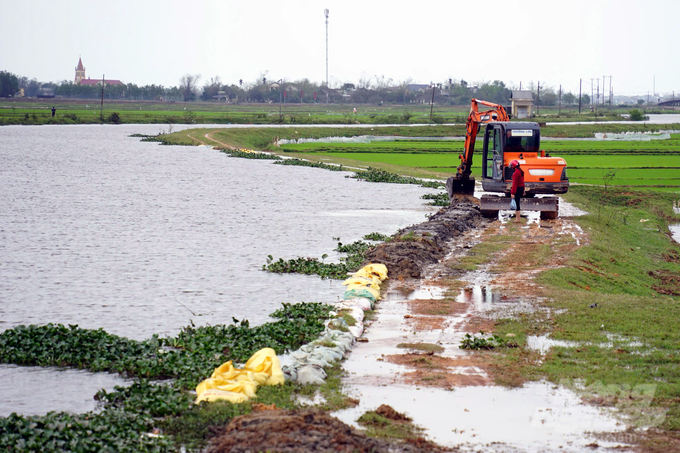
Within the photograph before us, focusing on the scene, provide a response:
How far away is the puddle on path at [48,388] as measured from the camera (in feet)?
36.1

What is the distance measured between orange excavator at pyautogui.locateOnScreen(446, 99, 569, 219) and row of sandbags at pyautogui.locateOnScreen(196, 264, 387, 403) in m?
15.4

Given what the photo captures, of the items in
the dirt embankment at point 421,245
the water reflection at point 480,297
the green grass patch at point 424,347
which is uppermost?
the dirt embankment at point 421,245

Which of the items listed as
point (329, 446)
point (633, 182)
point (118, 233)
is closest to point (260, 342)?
point (329, 446)

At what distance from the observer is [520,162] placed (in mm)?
29656

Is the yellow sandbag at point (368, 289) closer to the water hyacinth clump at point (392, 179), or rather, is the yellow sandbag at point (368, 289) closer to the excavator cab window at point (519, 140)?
the excavator cab window at point (519, 140)

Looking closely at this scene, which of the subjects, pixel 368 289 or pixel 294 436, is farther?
pixel 368 289

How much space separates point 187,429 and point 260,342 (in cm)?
425

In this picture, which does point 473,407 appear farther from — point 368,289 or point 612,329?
point 368,289

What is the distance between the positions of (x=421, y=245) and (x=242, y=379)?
12.6 m

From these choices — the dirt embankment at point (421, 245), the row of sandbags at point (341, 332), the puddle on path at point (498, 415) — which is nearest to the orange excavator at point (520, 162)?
the dirt embankment at point (421, 245)

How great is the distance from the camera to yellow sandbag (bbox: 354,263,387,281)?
747 inches

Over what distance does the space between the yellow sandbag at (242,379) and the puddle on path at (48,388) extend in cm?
176

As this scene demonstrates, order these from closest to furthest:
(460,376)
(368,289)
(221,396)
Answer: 1. (221,396)
2. (460,376)
3. (368,289)

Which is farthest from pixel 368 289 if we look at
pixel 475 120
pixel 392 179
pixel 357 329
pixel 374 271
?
pixel 392 179
